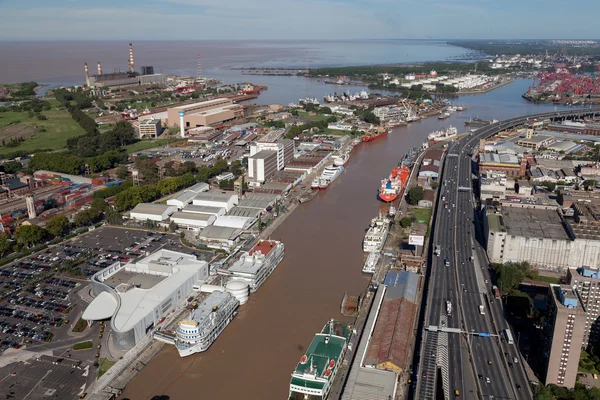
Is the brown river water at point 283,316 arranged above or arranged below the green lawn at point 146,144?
below

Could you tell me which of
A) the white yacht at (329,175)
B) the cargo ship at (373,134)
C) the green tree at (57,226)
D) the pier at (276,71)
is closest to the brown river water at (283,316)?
the white yacht at (329,175)

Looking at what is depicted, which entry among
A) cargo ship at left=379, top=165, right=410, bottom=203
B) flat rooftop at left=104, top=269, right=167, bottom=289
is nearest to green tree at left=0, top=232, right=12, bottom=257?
flat rooftop at left=104, top=269, right=167, bottom=289

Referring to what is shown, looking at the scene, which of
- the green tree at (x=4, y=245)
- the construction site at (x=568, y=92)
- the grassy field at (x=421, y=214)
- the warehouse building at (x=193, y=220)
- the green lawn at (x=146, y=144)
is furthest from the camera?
the construction site at (x=568, y=92)

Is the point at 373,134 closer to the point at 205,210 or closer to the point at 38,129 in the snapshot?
the point at 205,210

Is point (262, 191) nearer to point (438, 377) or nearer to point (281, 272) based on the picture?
point (281, 272)

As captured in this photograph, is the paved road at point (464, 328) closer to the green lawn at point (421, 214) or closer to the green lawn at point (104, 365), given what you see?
the green lawn at point (421, 214)

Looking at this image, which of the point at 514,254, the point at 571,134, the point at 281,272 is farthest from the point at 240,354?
the point at 571,134
